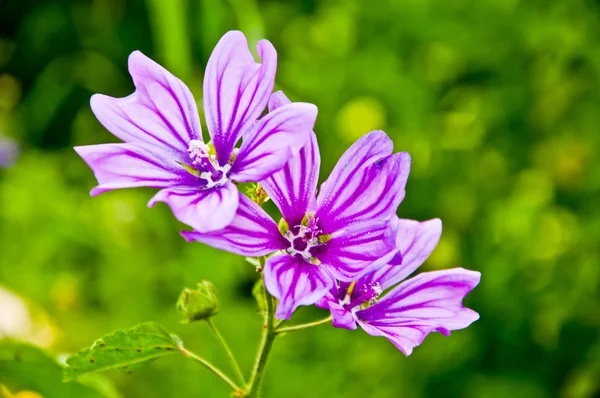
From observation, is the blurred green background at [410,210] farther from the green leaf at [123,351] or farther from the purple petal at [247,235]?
the purple petal at [247,235]

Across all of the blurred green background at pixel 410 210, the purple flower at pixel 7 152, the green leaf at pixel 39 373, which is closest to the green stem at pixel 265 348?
the green leaf at pixel 39 373

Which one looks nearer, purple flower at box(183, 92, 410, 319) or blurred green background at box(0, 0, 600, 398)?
purple flower at box(183, 92, 410, 319)

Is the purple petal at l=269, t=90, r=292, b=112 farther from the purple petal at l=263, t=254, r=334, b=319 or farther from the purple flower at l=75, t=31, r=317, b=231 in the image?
the purple petal at l=263, t=254, r=334, b=319

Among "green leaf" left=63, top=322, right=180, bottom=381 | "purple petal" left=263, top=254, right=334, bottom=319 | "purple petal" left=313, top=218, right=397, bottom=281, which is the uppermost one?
"purple petal" left=313, top=218, right=397, bottom=281

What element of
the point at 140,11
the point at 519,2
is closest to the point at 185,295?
the point at 519,2

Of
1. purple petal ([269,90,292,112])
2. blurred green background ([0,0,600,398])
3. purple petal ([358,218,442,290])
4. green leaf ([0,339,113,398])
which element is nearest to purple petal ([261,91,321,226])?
purple petal ([269,90,292,112])

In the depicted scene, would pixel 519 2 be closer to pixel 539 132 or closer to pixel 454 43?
pixel 454 43

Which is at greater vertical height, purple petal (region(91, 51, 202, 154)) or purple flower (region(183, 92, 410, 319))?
purple petal (region(91, 51, 202, 154))
